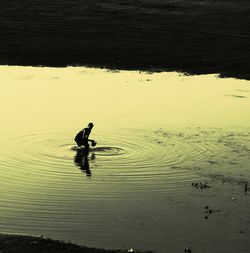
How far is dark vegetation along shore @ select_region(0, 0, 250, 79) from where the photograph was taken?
167 feet

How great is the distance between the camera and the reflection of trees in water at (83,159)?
24.8 meters

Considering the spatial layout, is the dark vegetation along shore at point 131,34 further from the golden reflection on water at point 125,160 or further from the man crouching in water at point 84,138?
the man crouching in water at point 84,138

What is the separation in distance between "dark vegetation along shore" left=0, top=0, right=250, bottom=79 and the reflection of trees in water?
69.1ft

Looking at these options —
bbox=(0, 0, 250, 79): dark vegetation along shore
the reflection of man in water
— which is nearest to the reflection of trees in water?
the reflection of man in water

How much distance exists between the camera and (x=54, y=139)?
28719 mm

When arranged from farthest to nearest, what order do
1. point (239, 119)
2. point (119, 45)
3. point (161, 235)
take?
point (119, 45) < point (239, 119) < point (161, 235)

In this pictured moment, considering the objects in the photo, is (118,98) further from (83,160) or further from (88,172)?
(88,172)

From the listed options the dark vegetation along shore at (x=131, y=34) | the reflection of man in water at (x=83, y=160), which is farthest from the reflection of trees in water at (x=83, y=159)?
the dark vegetation along shore at (x=131, y=34)

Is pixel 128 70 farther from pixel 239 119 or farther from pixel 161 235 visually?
pixel 161 235

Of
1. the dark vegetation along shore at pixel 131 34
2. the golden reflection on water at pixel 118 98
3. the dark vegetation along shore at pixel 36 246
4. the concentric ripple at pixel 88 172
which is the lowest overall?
the dark vegetation along shore at pixel 36 246

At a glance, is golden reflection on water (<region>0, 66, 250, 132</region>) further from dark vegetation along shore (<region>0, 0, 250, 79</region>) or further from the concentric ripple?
dark vegetation along shore (<region>0, 0, 250, 79</region>)

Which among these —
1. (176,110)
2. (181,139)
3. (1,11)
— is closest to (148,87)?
(176,110)

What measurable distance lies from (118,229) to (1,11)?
176 ft

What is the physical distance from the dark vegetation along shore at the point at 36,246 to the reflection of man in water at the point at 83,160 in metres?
6.89
